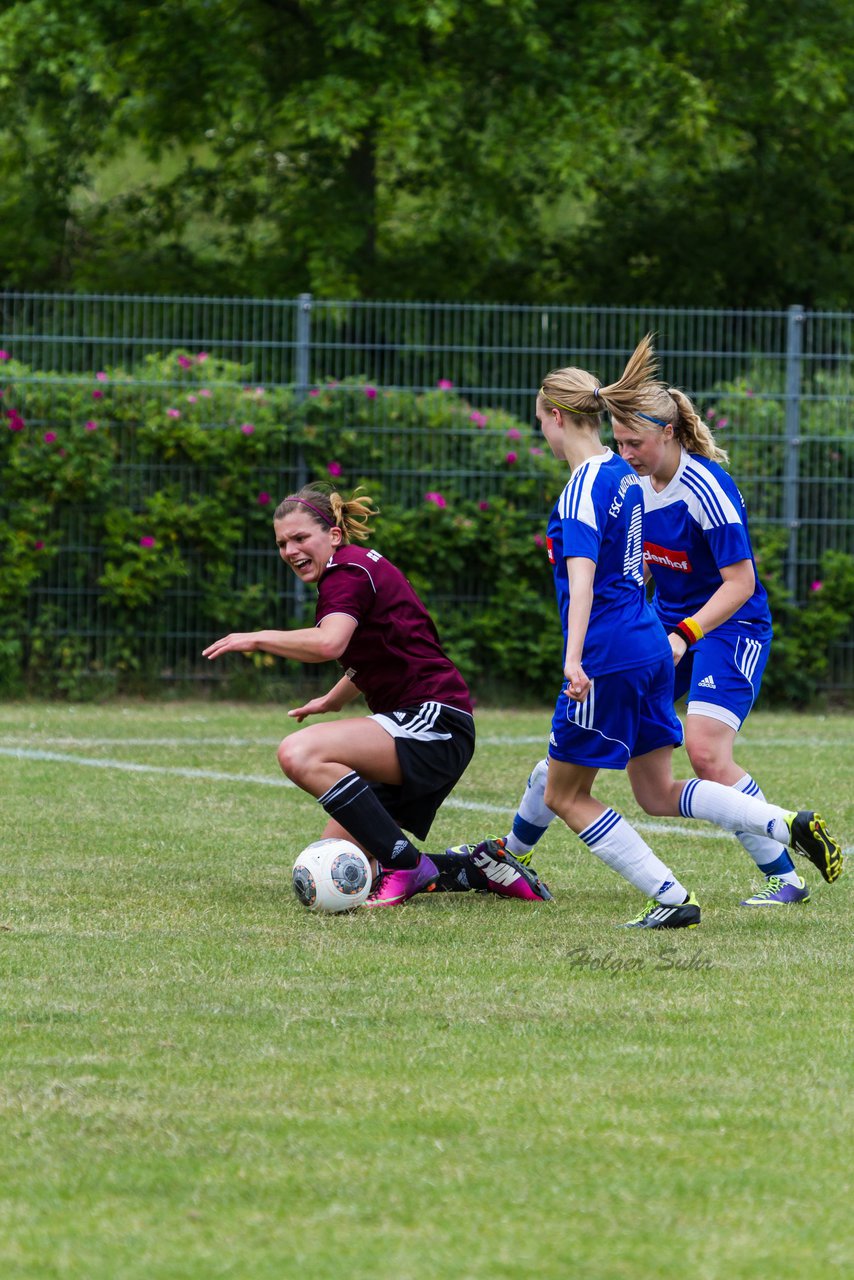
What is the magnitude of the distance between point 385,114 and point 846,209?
637 centimetres

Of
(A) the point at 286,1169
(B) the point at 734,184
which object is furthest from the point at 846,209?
(A) the point at 286,1169

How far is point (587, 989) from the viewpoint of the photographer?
15.5 ft

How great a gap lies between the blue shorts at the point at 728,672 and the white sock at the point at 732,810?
0.51m

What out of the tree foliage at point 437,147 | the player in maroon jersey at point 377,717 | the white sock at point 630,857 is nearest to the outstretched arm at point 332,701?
the player in maroon jersey at point 377,717

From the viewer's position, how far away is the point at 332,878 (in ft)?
19.0

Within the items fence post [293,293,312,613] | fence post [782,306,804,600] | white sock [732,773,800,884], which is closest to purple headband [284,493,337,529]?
white sock [732,773,800,884]

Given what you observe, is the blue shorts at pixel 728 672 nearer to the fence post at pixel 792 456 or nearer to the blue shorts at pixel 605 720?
the blue shorts at pixel 605 720

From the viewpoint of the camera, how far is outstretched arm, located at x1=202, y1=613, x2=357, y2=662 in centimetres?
545

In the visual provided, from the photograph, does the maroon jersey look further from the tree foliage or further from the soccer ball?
the tree foliage

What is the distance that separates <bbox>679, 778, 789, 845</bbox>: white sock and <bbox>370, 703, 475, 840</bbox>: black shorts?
804mm

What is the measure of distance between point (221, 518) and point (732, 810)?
7.72 meters

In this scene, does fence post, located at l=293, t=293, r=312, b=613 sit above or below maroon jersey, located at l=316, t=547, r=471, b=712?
above

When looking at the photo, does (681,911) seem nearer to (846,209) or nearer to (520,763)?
(520,763)

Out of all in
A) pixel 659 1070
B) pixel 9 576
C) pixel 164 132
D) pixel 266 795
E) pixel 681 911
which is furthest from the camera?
pixel 164 132
